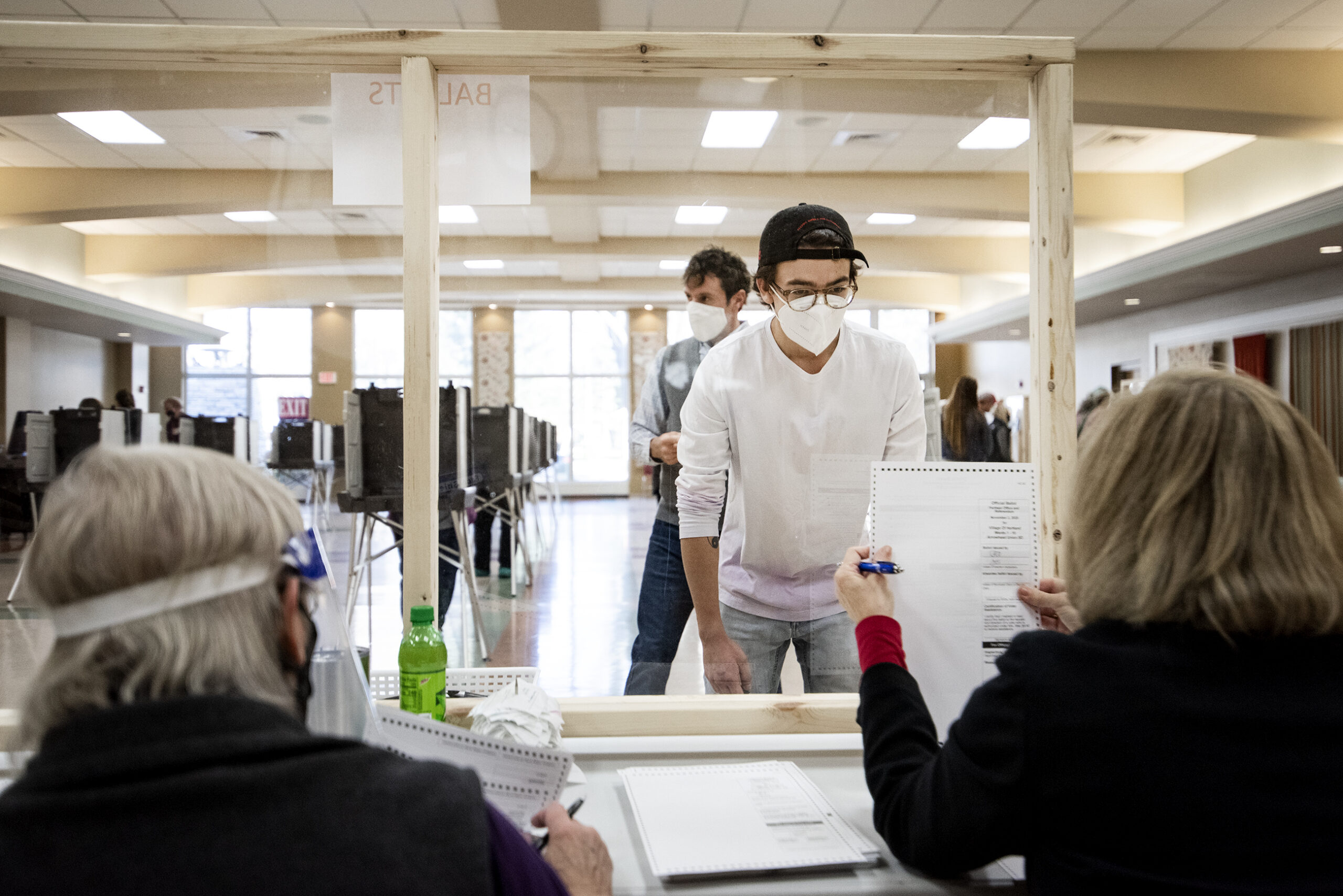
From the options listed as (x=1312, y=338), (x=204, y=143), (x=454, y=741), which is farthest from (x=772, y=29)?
(x=1312, y=338)

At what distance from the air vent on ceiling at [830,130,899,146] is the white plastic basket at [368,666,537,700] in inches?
48.5

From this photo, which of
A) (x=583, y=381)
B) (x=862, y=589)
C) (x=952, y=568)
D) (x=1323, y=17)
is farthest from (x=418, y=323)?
(x=1323, y=17)

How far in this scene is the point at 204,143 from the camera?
2061 millimetres

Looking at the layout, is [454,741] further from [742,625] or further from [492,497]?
[492,497]

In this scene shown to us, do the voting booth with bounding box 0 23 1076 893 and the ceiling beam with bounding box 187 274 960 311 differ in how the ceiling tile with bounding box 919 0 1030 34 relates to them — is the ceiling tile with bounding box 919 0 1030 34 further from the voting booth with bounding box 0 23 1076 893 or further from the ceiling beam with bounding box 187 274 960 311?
the voting booth with bounding box 0 23 1076 893

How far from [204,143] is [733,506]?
1595 millimetres

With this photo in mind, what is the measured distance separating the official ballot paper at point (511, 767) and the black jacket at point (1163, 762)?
46 cm

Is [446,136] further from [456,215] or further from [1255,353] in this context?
[1255,353]

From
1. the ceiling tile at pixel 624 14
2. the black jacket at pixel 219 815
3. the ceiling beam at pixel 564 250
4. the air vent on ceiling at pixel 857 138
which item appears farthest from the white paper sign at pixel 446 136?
the ceiling tile at pixel 624 14

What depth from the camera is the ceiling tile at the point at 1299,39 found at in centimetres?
488

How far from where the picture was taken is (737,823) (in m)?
1.06

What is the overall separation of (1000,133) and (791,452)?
736 mm

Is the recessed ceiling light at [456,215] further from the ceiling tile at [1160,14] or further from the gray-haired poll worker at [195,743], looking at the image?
the ceiling tile at [1160,14]

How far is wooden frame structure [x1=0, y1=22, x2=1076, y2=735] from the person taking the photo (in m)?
1.43
